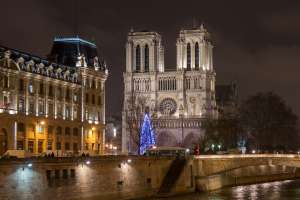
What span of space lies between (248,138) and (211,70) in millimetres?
45457

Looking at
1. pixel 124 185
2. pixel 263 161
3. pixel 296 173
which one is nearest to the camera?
pixel 124 185

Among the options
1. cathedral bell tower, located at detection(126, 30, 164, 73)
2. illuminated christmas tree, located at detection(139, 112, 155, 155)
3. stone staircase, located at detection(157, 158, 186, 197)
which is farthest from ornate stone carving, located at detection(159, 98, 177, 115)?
stone staircase, located at detection(157, 158, 186, 197)

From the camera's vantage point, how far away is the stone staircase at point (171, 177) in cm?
7281

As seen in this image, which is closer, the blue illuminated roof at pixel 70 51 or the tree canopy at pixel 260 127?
the blue illuminated roof at pixel 70 51

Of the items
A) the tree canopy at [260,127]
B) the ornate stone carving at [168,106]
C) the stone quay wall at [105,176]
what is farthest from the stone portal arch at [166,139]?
the stone quay wall at [105,176]

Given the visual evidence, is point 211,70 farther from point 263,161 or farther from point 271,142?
point 263,161

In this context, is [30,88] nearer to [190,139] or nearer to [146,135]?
[146,135]

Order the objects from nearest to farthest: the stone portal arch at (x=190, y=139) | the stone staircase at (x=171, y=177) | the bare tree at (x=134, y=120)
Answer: the stone staircase at (x=171, y=177)
the bare tree at (x=134, y=120)
the stone portal arch at (x=190, y=139)

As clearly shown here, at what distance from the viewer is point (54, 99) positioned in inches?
3836

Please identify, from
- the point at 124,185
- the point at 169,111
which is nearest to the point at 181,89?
the point at 169,111

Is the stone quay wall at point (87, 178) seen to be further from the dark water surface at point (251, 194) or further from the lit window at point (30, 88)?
the lit window at point (30, 88)

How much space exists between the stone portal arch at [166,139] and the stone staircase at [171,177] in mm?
93819

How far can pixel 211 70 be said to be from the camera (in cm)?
17938

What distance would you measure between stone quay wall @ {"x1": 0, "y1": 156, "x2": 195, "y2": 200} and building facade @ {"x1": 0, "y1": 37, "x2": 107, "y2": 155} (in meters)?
17.7
